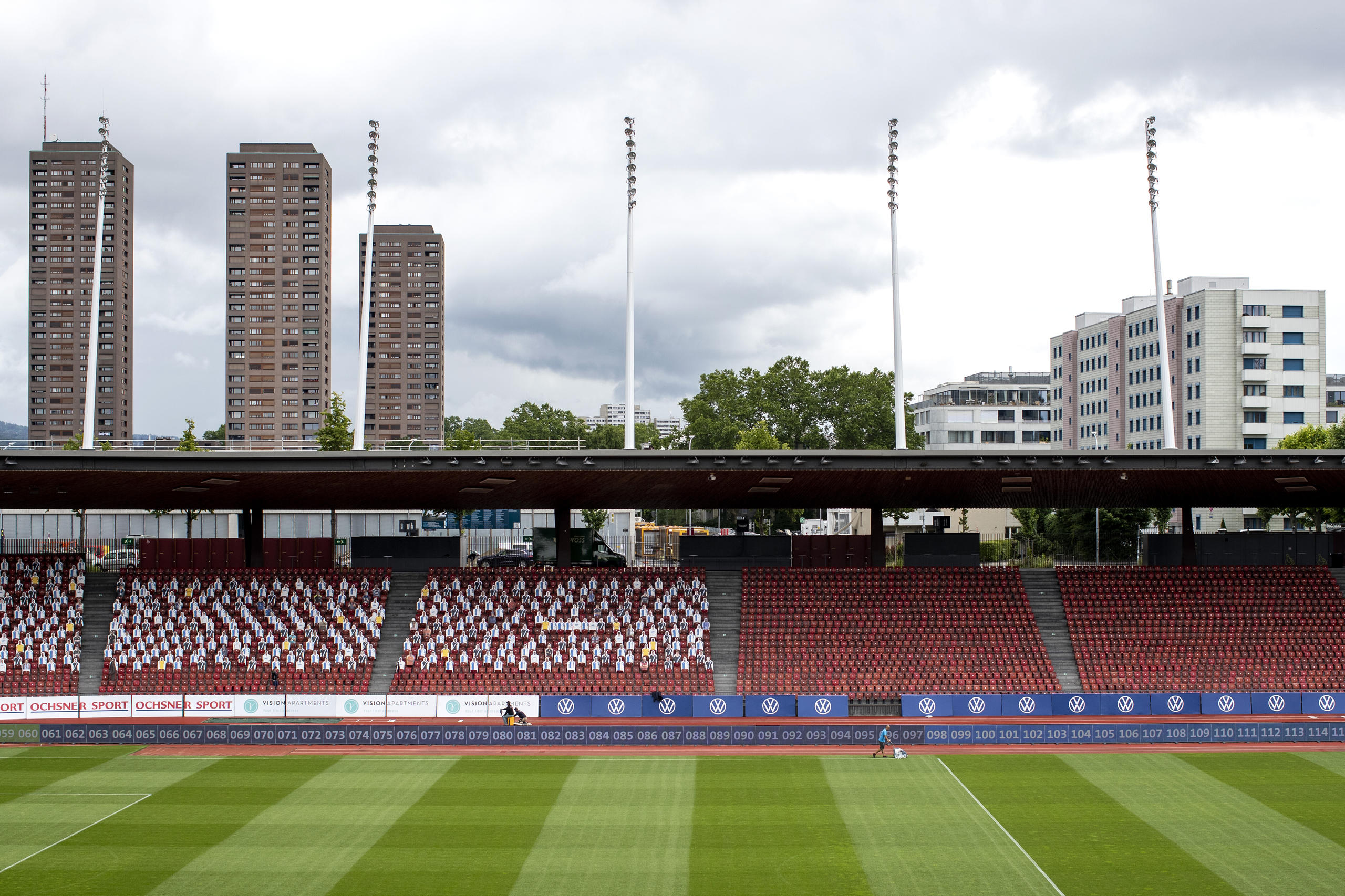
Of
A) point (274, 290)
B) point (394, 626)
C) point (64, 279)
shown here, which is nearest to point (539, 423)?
point (274, 290)

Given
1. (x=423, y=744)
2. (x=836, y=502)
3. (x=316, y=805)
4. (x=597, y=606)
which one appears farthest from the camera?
(x=836, y=502)

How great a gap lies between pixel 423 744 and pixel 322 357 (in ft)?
367

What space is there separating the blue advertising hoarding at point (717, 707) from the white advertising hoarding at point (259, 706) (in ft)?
47.1

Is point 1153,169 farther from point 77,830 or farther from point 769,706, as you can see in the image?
point 77,830

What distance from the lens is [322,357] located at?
447 ft

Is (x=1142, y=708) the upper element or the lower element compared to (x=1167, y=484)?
lower

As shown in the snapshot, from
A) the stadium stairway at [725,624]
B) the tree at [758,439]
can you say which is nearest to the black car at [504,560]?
the stadium stairway at [725,624]

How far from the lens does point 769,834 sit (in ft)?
77.9

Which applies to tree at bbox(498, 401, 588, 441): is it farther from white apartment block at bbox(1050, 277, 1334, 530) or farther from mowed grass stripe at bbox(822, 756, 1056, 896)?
mowed grass stripe at bbox(822, 756, 1056, 896)

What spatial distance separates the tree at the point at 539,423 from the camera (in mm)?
135250

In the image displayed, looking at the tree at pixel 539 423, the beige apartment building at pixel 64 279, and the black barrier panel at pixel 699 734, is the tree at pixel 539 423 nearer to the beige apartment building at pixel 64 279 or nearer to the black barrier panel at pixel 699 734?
the beige apartment building at pixel 64 279

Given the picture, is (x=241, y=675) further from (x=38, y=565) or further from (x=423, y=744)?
(x=38, y=565)

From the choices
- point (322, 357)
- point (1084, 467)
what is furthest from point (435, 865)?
point (322, 357)

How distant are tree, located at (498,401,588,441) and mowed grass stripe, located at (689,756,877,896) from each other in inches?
4064
